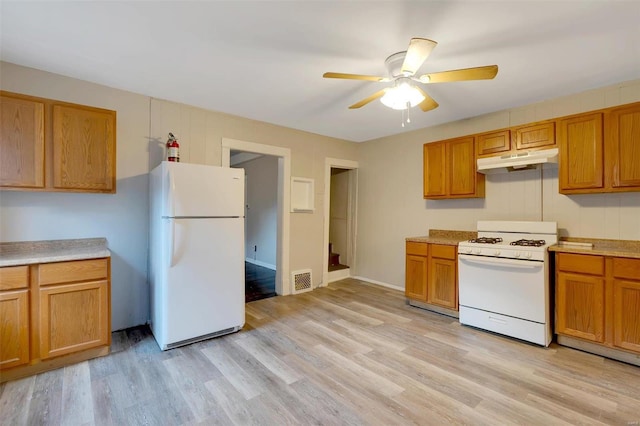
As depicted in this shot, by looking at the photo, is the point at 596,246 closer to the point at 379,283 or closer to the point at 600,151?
the point at 600,151

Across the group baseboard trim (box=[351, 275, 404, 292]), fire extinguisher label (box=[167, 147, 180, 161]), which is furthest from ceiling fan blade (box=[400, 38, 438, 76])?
baseboard trim (box=[351, 275, 404, 292])

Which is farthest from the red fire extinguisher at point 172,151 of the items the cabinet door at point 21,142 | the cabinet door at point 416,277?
the cabinet door at point 416,277

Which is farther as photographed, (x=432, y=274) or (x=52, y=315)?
(x=432, y=274)

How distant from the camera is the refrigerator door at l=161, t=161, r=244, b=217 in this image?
250 cm

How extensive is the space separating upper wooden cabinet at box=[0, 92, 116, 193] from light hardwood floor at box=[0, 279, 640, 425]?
1503 mm

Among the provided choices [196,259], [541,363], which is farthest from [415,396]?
[196,259]

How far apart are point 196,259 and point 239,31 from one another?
1885 millimetres

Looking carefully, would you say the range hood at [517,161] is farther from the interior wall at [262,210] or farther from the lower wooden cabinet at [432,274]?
the interior wall at [262,210]

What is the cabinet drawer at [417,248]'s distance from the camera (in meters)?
3.64

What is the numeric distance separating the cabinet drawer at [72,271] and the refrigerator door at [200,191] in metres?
0.65

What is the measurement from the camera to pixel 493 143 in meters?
3.37

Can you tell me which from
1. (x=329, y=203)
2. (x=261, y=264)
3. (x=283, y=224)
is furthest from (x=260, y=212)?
(x=283, y=224)

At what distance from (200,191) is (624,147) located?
12.5ft

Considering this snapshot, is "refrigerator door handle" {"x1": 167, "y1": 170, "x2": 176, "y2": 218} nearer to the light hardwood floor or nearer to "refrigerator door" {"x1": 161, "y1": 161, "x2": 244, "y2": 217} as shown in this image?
"refrigerator door" {"x1": 161, "y1": 161, "x2": 244, "y2": 217}
